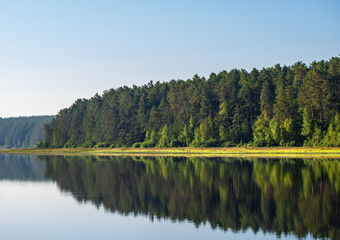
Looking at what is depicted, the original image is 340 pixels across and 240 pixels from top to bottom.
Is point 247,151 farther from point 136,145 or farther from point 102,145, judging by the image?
point 102,145

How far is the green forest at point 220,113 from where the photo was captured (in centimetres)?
10450

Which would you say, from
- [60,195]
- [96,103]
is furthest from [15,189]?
[96,103]

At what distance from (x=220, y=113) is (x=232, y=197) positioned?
93755mm

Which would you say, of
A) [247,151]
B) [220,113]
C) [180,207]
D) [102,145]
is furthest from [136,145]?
[180,207]

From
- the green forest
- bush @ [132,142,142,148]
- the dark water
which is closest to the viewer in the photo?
the dark water

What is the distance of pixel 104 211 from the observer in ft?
105

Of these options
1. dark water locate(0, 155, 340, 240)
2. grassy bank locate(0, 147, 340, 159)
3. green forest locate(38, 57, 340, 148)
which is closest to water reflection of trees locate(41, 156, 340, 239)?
dark water locate(0, 155, 340, 240)

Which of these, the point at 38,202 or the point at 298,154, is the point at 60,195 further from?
the point at 298,154

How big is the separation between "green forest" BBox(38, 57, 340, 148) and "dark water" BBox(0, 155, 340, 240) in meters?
51.4

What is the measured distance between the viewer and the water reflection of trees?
26344 mm

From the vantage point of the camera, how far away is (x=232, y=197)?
116 feet

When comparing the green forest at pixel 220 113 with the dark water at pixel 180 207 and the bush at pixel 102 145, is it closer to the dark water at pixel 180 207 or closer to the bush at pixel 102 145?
the bush at pixel 102 145

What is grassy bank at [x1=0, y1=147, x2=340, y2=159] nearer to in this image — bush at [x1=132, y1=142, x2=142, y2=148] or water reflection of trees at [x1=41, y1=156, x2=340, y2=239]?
bush at [x1=132, y1=142, x2=142, y2=148]

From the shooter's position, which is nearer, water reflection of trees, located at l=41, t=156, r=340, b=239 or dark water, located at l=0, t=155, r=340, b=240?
dark water, located at l=0, t=155, r=340, b=240
